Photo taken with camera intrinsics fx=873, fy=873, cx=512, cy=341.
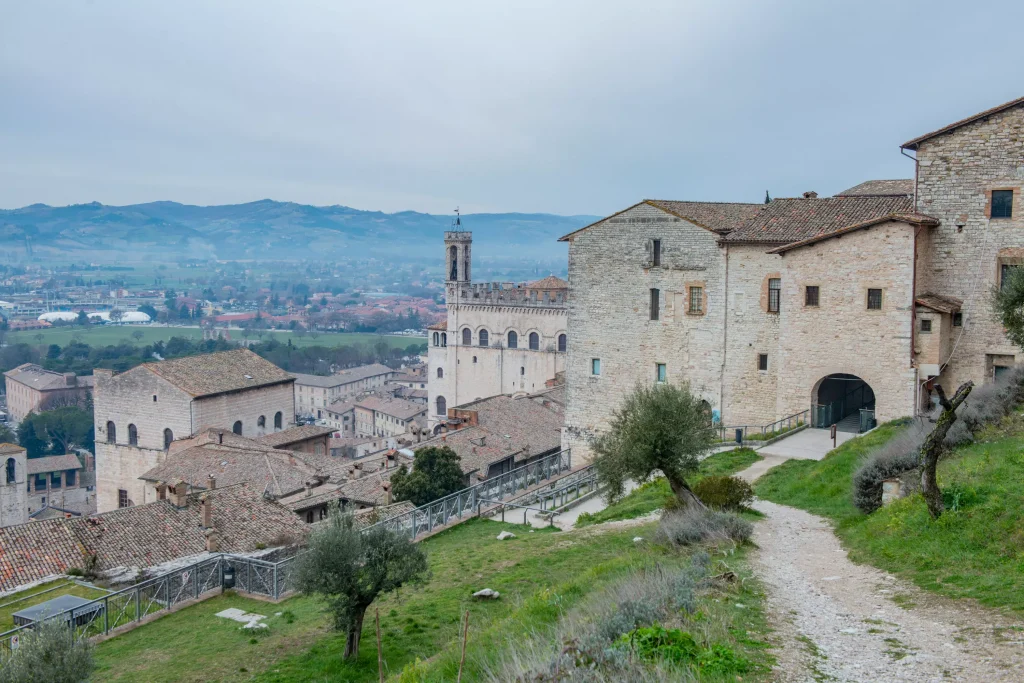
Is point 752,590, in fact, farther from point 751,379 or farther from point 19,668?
point 751,379

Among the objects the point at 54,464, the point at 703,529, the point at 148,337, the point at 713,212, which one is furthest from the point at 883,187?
the point at 148,337


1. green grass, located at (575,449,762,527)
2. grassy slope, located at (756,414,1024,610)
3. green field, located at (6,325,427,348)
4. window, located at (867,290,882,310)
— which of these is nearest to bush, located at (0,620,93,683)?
grassy slope, located at (756,414,1024,610)

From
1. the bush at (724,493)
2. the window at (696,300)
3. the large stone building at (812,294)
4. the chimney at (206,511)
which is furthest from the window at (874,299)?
the chimney at (206,511)

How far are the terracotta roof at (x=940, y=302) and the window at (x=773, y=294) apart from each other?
4.16 meters

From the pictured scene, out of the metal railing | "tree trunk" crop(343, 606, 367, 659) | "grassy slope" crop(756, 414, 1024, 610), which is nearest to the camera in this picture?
"grassy slope" crop(756, 414, 1024, 610)

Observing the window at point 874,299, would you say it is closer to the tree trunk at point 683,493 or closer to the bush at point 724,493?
the bush at point 724,493

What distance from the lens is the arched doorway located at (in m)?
24.1

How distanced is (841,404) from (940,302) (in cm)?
447

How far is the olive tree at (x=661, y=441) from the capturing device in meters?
14.9

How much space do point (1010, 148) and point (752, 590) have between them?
16593 mm

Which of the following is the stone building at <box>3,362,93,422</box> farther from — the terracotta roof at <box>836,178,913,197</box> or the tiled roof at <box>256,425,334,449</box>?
the terracotta roof at <box>836,178,913,197</box>

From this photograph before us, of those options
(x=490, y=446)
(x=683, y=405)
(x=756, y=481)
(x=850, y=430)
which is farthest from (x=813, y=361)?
(x=490, y=446)

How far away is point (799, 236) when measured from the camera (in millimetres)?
25359

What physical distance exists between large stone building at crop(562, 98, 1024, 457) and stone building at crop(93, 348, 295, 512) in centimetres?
1890
